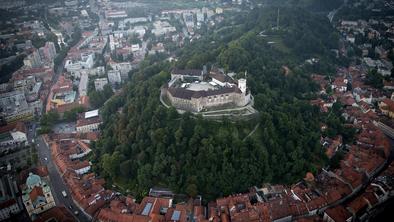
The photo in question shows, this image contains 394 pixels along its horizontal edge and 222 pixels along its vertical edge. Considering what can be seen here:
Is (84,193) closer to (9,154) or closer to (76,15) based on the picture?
(9,154)

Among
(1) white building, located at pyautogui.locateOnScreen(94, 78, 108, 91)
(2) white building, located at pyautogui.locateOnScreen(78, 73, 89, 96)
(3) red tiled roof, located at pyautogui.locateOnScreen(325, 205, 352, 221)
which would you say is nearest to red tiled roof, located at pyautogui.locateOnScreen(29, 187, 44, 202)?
(2) white building, located at pyautogui.locateOnScreen(78, 73, 89, 96)

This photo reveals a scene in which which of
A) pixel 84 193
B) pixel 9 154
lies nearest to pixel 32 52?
pixel 9 154

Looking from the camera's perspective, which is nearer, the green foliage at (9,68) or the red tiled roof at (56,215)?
the red tiled roof at (56,215)

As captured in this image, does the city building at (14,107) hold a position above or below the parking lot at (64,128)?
above

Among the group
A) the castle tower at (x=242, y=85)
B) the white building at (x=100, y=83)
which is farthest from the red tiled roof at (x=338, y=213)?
the white building at (x=100, y=83)

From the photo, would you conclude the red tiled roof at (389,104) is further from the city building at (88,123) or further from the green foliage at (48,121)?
the green foliage at (48,121)

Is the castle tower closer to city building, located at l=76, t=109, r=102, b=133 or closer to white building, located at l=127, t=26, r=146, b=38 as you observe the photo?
city building, located at l=76, t=109, r=102, b=133

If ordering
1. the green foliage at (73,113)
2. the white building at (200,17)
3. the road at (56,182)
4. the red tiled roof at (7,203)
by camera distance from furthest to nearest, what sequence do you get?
the white building at (200,17)
the green foliage at (73,113)
the road at (56,182)
the red tiled roof at (7,203)

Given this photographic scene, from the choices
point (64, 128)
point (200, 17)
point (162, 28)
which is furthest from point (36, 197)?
point (200, 17)

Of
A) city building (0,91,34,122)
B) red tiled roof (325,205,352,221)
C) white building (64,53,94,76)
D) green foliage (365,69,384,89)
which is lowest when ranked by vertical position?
red tiled roof (325,205,352,221)
